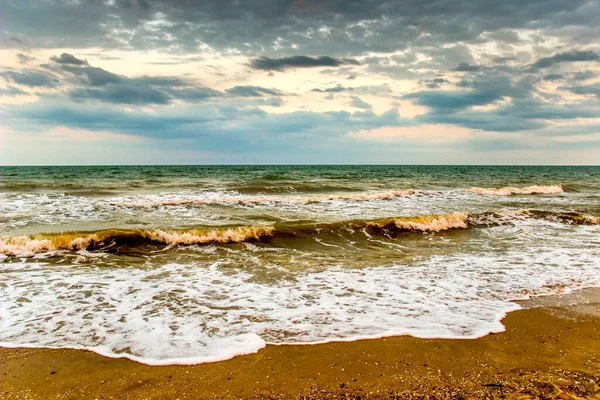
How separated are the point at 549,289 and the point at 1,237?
14.1m

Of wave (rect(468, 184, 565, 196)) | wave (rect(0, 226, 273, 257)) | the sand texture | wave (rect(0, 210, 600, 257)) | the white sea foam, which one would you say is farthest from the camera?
wave (rect(468, 184, 565, 196))

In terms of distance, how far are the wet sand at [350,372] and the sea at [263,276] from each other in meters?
0.28

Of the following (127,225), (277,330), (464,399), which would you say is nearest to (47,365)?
(277,330)

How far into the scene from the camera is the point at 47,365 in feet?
13.9

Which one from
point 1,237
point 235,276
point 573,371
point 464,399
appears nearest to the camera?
point 464,399

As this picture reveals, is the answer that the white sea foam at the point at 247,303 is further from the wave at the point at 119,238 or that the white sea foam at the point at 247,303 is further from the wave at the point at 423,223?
the wave at the point at 423,223

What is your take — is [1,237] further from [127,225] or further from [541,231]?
[541,231]

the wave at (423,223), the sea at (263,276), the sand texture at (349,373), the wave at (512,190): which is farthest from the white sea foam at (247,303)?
the wave at (512,190)

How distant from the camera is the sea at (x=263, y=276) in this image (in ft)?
16.8

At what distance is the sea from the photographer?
5.11m

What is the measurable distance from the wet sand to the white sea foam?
287 mm

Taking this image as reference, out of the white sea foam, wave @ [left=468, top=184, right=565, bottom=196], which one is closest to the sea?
the white sea foam

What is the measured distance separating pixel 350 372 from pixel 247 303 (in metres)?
2.74

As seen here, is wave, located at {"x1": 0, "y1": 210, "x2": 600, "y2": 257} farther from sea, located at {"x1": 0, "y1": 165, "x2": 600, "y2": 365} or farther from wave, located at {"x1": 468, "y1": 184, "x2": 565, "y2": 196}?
wave, located at {"x1": 468, "y1": 184, "x2": 565, "y2": 196}
